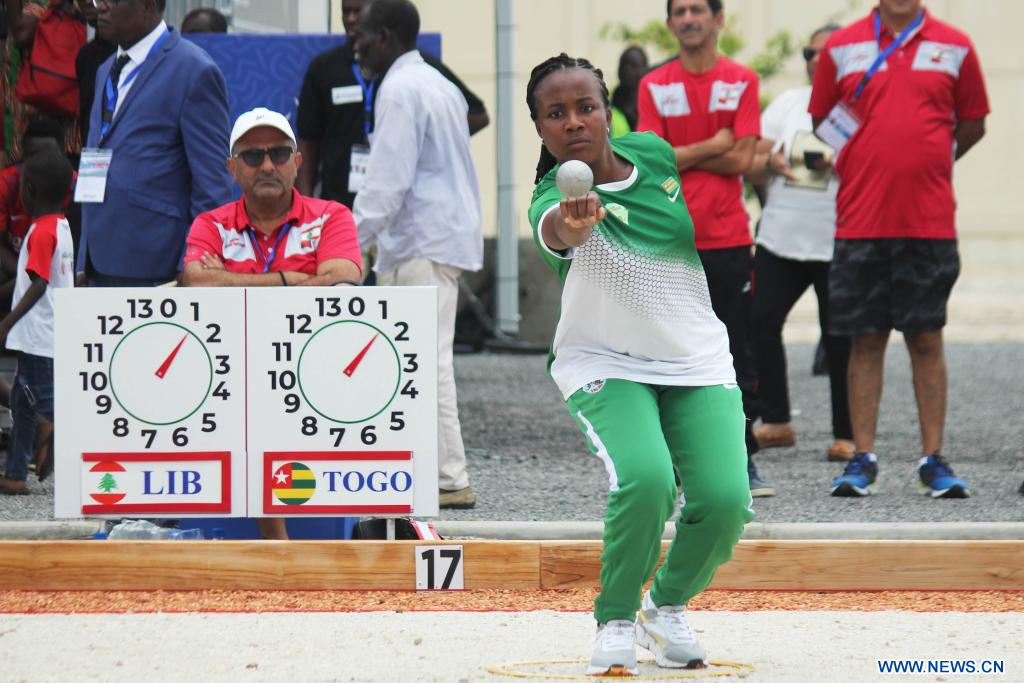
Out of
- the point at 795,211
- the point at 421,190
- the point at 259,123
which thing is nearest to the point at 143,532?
the point at 259,123

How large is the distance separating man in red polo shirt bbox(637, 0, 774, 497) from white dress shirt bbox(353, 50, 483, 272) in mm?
840

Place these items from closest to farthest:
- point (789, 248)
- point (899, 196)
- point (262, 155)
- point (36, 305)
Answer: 1. point (262, 155)
2. point (899, 196)
3. point (36, 305)
4. point (789, 248)

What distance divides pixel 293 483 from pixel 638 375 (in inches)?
75.7

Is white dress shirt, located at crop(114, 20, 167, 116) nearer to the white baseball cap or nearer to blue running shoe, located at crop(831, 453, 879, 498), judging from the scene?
the white baseball cap

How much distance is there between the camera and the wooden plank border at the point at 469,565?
617 cm

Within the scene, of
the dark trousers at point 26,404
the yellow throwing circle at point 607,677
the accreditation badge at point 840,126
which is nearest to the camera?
the yellow throwing circle at point 607,677

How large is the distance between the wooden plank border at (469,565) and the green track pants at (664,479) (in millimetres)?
1220

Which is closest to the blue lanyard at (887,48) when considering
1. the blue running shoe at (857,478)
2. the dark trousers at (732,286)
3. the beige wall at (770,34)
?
the dark trousers at (732,286)

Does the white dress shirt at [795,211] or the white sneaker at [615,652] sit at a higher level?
the white dress shirt at [795,211]

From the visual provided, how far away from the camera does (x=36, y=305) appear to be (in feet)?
26.3

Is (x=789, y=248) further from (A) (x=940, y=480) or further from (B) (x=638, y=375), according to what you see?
(B) (x=638, y=375)

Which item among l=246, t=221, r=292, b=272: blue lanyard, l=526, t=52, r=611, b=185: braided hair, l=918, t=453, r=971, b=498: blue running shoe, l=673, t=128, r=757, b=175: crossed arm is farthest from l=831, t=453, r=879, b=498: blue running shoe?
l=526, t=52, r=611, b=185: braided hair

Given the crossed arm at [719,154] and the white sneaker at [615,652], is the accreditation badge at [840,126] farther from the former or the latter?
the white sneaker at [615,652]

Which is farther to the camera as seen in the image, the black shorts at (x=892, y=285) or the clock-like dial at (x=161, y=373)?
the black shorts at (x=892, y=285)
